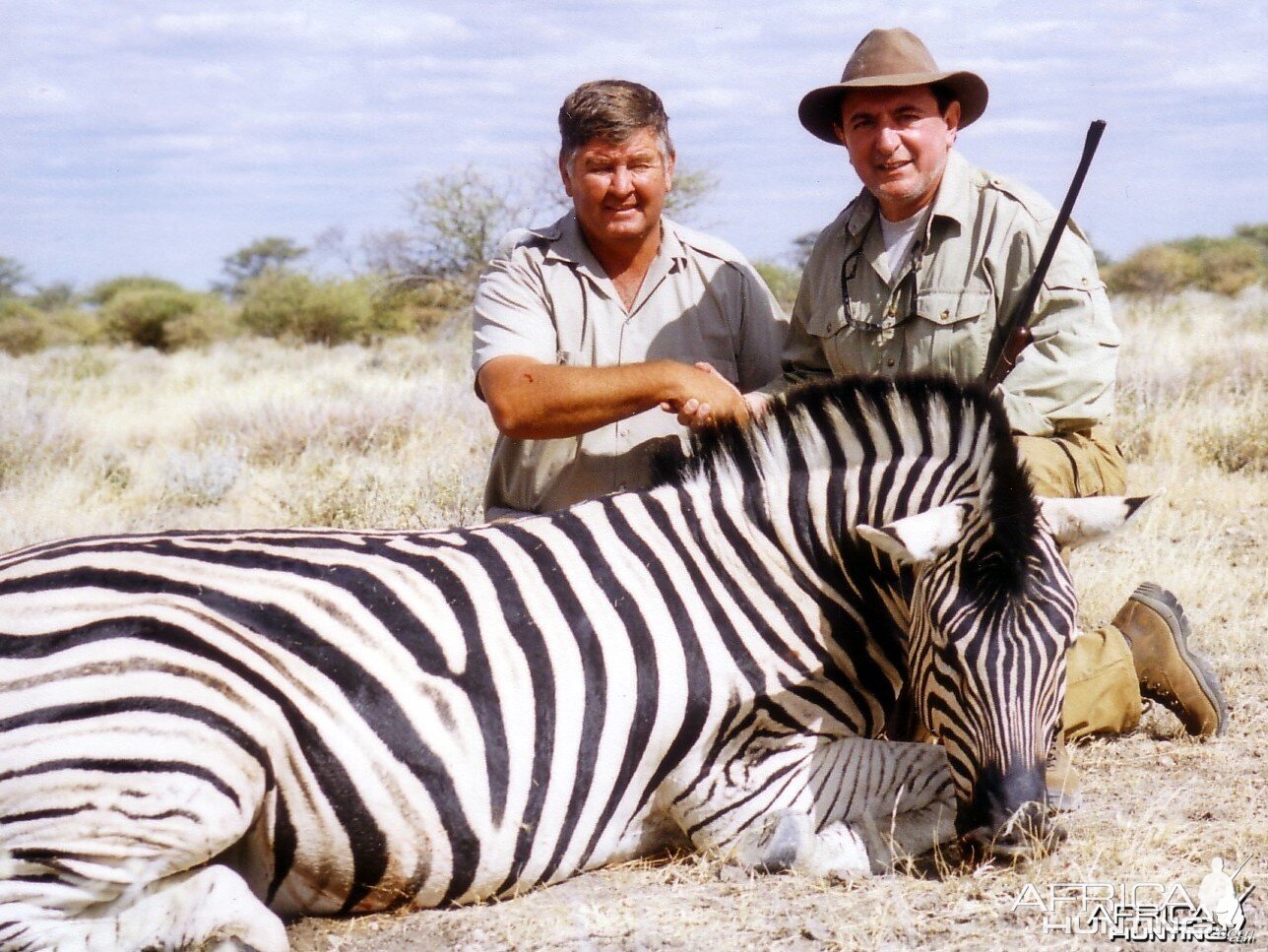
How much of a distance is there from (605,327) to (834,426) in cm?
171

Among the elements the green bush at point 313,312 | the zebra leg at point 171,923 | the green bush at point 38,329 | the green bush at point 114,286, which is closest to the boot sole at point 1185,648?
the zebra leg at point 171,923

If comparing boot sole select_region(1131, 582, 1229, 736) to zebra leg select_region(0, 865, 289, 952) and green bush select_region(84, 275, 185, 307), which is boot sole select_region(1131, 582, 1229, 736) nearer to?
zebra leg select_region(0, 865, 289, 952)

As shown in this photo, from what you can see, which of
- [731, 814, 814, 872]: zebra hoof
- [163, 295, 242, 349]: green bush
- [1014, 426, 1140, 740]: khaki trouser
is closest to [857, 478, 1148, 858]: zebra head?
[731, 814, 814, 872]: zebra hoof

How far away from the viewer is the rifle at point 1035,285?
4387mm

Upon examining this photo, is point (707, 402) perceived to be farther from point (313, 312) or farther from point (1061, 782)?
point (313, 312)

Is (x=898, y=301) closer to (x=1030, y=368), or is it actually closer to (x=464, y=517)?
(x=1030, y=368)

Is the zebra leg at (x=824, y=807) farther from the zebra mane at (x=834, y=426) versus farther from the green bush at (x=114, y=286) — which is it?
the green bush at (x=114, y=286)

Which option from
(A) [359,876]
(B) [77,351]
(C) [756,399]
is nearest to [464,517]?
(C) [756,399]

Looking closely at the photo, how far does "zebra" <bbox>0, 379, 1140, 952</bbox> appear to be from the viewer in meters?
2.98

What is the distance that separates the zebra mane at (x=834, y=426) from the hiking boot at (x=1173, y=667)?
5.08 feet

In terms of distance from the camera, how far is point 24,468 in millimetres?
9477

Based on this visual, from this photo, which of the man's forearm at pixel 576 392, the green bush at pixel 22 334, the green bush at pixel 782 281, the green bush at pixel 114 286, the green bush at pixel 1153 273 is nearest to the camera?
the man's forearm at pixel 576 392

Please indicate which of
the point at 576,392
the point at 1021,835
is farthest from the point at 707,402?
the point at 1021,835

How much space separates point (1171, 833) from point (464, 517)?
434 centimetres
